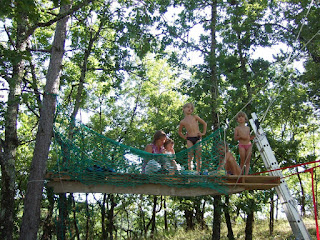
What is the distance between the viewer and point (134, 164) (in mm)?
4566

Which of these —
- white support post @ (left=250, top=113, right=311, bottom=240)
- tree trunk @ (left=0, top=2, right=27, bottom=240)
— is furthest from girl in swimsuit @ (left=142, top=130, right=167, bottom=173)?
tree trunk @ (left=0, top=2, right=27, bottom=240)

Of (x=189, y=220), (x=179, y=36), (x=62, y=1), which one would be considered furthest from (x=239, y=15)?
(x=189, y=220)

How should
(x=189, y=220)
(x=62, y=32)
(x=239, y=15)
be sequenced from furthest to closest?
(x=189, y=220)
(x=239, y=15)
(x=62, y=32)

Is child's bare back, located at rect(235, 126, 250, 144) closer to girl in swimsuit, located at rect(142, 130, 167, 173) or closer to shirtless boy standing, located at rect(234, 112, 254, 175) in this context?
shirtless boy standing, located at rect(234, 112, 254, 175)

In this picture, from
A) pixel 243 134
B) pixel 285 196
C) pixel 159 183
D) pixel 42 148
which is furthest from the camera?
pixel 243 134

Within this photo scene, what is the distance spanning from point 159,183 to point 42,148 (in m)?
1.56

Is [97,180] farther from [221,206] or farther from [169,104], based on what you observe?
[169,104]

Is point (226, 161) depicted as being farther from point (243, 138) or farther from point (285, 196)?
point (285, 196)

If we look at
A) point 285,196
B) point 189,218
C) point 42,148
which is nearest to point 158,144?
point 42,148

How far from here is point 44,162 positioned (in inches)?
178

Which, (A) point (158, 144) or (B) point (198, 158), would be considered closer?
(B) point (198, 158)

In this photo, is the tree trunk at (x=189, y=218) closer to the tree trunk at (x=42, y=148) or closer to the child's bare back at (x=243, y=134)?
the child's bare back at (x=243, y=134)

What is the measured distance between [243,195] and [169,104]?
5864 mm

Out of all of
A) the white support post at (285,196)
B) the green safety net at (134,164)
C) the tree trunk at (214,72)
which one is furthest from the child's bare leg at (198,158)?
the tree trunk at (214,72)
